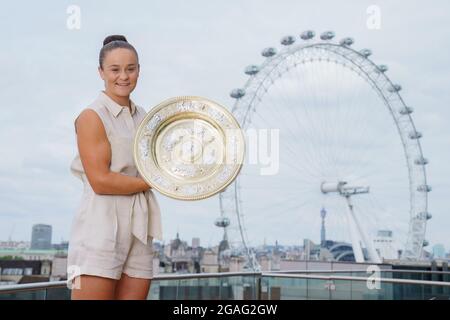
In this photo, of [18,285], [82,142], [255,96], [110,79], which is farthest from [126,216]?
[255,96]

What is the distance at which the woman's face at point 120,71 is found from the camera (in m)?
1.26

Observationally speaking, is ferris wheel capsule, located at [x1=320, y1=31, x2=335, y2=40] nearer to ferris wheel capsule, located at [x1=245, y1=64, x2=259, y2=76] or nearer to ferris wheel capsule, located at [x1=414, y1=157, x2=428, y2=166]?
ferris wheel capsule, located at [x1=245, y1=64, x2=259, y2=76]

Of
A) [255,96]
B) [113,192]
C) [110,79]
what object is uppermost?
[255,96]

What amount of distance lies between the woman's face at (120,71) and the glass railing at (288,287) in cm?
212

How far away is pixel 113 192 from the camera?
1186 millimetres

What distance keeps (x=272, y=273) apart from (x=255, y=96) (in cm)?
564

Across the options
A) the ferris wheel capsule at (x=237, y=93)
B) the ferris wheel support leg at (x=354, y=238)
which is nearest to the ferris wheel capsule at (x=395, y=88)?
the ferris wheel support leg at (x=354, y=238)

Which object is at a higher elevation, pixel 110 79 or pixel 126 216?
pixel 110 79

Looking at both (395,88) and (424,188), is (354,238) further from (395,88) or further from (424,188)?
(395,88)

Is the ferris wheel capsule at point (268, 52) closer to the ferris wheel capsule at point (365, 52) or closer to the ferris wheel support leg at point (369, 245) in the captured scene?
the ferris wheel capsule at point (365, 52)

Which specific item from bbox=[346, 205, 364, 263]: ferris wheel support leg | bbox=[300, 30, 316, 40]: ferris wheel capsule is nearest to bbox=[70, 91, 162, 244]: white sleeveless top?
bbox=[300, 30, 316, 40]: ferris wheel capsule

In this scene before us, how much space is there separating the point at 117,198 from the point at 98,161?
0.09 metres
